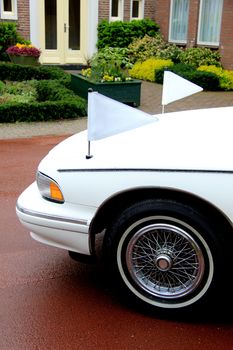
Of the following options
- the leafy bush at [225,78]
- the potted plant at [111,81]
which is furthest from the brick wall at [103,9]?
the potted plant at [111,81]

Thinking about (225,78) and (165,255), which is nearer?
(165,255)

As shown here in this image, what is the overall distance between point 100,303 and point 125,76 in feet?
29.6

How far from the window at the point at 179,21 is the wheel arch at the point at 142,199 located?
16342 millimetres

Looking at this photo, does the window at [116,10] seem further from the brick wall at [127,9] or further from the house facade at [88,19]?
the brick wall at [127,9]

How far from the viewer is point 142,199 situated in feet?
10.5

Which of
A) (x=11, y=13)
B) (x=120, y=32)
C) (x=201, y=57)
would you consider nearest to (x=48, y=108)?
(x=201, y=57)

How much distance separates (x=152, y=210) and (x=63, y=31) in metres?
17.2

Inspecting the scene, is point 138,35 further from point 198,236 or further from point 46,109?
point 198,236

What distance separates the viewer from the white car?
9.90 feet

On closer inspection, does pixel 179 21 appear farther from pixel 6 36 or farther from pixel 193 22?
pixel 6 36

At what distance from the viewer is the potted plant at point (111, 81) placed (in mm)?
11242

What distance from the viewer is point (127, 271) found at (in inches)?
128

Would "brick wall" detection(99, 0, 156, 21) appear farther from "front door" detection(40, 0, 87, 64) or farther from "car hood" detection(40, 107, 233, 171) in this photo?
"car hood" detection(40, 107, 233, 171)

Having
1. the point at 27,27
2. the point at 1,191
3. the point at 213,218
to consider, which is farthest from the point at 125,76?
the point at 213,218
